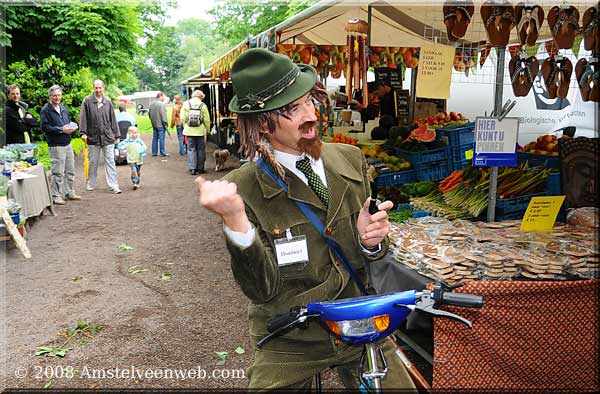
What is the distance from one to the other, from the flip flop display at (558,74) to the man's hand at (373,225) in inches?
104

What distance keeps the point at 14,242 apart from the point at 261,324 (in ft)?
19.8

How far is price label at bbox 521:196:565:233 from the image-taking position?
328 centimetres

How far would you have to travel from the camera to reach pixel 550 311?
109 inches

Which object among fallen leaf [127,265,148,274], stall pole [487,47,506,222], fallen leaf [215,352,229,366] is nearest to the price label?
stall pole [487,47,506,222]

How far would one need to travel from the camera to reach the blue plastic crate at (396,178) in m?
4.99

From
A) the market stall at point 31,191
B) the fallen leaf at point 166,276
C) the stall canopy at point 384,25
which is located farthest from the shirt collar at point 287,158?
the market stall at point 31,191

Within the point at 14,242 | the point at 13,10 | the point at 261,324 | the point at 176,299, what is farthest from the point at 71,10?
the point at 261,324

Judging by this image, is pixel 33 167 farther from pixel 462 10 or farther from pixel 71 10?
pixel 71 10

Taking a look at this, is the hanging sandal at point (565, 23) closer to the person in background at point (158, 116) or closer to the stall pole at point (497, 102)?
the stall pole at point (497, 102)

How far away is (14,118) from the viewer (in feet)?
29.3

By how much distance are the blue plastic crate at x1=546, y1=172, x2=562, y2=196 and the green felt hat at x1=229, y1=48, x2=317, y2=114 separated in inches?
109

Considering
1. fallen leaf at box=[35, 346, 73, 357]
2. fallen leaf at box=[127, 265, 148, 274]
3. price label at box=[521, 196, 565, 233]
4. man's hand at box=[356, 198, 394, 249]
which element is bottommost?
fallen leaf at box=[35, 346, 73, 357]

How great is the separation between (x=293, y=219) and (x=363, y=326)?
537mm

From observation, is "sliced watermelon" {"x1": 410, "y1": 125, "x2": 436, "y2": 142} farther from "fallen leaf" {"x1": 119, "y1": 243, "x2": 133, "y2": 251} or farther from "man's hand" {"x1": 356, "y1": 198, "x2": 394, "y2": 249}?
"fallen leaf" {"x1": 119, "y1": 243, "x2": 133, "y2": 251}
